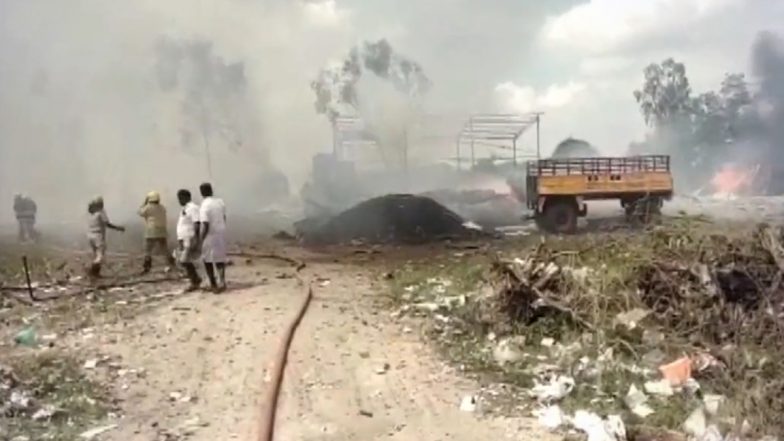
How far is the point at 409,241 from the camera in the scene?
18.9 m

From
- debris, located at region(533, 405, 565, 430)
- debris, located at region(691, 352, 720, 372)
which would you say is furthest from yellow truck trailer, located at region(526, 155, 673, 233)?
debris, located at region(533, 405, 565, 430)

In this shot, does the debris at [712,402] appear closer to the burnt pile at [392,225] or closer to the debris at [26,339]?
the debris at [26,339]

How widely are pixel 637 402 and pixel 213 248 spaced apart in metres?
5.94

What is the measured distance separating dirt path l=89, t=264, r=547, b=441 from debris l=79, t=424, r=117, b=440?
0.07 metres

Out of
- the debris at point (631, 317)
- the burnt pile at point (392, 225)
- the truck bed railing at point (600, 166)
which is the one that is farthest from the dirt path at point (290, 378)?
the truck bed railing at point (600, 166)

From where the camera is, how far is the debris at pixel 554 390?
21.3ft

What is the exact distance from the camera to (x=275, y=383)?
6863 mm

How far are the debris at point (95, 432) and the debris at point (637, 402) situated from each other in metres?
3.36

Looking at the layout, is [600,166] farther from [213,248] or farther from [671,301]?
[671,301]

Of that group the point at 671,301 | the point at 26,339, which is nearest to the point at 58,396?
the point at 26,339

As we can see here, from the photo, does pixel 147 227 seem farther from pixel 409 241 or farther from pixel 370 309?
pixel 409 241

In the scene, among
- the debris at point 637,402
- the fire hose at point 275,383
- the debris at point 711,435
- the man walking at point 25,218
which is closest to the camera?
the debris at point 711,435

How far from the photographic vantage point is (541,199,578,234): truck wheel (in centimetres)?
1962

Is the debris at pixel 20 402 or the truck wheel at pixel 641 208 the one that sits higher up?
the truck wheel at pixel 641 208
